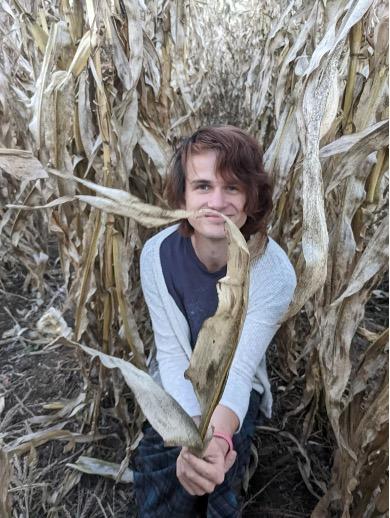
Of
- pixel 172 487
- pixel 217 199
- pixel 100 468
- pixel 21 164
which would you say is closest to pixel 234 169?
pixel 217 199

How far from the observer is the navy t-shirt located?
78 centimetres

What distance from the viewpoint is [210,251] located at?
2.49ft

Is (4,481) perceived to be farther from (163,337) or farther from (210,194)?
(210,194)

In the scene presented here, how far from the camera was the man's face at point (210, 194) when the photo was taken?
27.8 inches

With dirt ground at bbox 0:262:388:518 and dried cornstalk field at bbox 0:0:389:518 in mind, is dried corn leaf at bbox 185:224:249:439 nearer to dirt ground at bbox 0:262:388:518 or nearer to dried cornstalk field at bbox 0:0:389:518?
dried cornstalk field at bbox 0:0:389:518

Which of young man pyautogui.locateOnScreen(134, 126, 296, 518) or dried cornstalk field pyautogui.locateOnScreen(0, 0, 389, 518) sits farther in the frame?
young man pyautogui.locateOnScreen(134, 126, 296, 518)

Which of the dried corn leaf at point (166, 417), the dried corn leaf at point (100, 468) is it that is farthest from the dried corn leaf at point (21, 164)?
the dried corn leaf at point (100, 468)

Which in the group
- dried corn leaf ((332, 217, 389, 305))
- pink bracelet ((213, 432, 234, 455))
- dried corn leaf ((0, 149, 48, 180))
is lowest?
pink bracelet ((213, 432, 234, 455))

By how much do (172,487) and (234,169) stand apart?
18.2 inches

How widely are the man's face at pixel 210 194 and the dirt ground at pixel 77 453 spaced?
1.35ft

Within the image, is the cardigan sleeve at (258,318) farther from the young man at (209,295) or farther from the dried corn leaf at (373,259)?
the dried corn leaf at (373,259)

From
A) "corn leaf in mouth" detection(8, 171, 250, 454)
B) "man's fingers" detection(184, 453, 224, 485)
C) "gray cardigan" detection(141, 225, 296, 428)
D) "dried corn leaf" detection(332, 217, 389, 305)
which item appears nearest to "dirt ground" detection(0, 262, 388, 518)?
"gray cardigan" detection(141, 225, 296, 428)

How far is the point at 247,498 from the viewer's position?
0.83 metres

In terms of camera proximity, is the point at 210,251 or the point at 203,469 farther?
the point at 210,251
